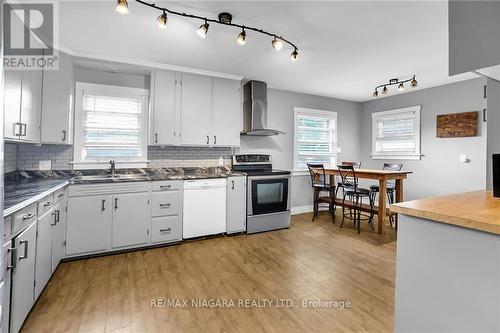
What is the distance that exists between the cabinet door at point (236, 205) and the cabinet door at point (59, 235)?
2016mm

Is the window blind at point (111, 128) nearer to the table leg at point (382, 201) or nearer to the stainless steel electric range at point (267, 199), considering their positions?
the stainless steel electric range at point (267, 199)

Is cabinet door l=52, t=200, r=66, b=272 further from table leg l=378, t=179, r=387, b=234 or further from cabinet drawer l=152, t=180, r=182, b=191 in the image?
table leg l=378, t=179, r=387, b=234

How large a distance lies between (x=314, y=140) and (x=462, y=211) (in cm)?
430

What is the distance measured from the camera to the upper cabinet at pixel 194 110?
3.55m

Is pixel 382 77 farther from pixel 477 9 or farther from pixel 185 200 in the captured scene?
pixel 185 200

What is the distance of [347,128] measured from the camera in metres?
5.84

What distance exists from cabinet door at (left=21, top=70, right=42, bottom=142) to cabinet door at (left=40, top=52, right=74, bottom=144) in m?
0.09

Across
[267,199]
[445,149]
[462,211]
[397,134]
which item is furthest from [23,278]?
[397,134]

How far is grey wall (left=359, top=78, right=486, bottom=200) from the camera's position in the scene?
402 centimetres

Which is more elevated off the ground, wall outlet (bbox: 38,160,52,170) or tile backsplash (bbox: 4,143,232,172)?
tile backsplash (bbox: 4,143,232,172)

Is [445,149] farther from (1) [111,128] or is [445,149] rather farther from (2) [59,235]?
(2) [59,235]

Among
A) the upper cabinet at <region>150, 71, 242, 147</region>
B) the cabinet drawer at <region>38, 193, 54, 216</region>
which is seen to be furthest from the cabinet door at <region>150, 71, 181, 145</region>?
the cabinet drawer at <region>38, 193, 54, 216</region>

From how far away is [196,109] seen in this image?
12.4ft

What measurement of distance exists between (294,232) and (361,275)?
1.47 m
